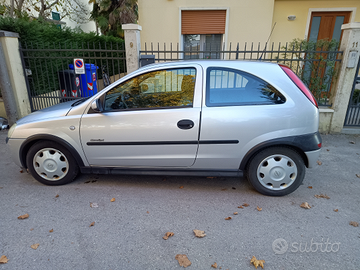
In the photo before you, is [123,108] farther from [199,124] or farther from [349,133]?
[349,133]

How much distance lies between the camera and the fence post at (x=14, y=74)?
5.91 meters

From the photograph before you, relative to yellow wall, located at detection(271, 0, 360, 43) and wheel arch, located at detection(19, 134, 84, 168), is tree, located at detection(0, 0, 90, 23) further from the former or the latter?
yellow wall, located at detection(271, 0, 360, 43)

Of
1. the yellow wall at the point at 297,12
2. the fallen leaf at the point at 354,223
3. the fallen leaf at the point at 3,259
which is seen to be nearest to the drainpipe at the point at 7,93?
the fallen leaf at the point at 3,259

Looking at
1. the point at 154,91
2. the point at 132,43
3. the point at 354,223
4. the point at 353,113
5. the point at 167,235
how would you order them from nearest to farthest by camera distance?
the point at 167,235 < the point at 354,223 < the point at 154,91 < the point at 132,43 < the point at 353,113

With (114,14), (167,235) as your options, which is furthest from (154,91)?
(114,14)

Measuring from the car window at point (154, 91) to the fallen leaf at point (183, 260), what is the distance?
1.73 metres

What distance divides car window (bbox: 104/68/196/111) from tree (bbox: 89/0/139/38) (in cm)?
1349

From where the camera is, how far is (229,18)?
882 cm

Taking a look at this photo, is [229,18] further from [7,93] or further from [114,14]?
[114,14]

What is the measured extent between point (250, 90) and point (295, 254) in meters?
1.88

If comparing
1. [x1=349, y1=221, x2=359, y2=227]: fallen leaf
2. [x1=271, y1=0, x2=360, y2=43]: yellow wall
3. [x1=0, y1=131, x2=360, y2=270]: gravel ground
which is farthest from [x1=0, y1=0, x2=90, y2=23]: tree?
[x1=349, y1=221, x2=359, y2=227]: fallen leaf

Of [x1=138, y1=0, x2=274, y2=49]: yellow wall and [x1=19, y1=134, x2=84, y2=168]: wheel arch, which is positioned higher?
[x1=138, y1=0, x2=274, y2=49]: yellow wall

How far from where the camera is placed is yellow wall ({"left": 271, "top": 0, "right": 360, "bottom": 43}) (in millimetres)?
8422

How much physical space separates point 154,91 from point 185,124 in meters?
0.68
